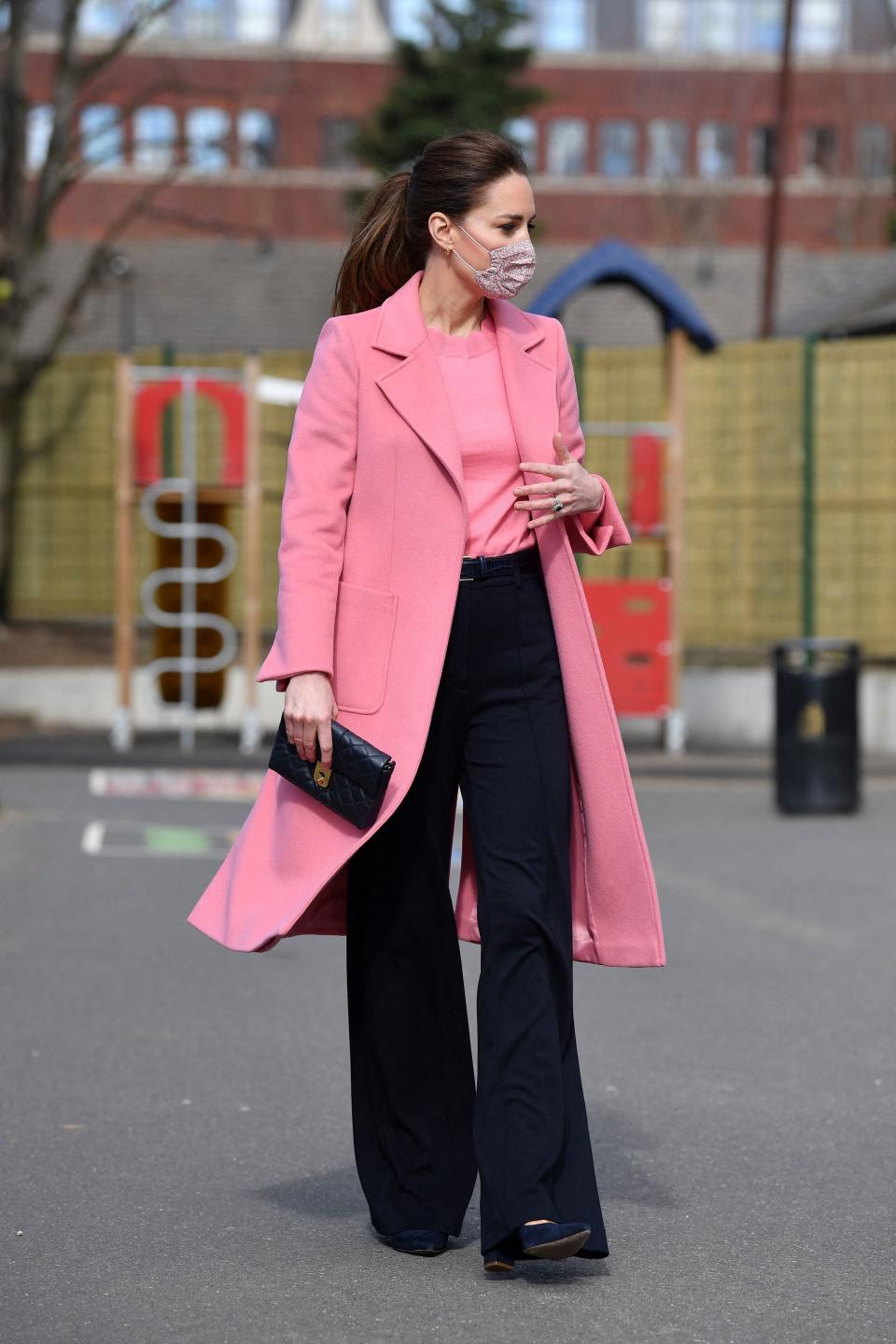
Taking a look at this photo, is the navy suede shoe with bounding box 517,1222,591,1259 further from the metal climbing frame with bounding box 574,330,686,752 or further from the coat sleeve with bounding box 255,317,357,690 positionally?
the metal climbing frame with bounding box 574,330,686,752

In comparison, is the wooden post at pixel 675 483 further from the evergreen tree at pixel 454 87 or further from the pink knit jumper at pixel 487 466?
the evergreen tree at pixel 454 87

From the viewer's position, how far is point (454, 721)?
15.6 ft

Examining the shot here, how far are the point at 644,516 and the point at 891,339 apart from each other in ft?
9.30

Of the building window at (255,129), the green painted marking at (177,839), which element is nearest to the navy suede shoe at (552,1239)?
the green painted marking at (177,839)

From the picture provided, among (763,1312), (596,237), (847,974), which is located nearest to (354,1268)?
(763,1312)

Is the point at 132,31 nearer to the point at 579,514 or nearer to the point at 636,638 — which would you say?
the point at 636,638

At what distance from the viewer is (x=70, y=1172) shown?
18.3 ft

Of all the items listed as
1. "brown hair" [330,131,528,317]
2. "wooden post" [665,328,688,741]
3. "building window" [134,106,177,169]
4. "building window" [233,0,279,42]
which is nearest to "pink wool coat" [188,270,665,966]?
"brown hair" [330,131,528,317]

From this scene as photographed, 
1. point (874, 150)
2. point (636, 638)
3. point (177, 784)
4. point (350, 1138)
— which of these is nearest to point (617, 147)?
point (874, 150)

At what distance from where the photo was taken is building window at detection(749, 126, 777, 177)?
209ft

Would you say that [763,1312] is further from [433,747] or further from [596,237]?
[596,237]

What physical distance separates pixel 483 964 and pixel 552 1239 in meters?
0.51

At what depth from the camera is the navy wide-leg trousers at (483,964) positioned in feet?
15.1

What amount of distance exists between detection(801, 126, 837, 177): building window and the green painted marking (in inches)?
2149
